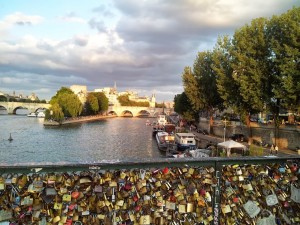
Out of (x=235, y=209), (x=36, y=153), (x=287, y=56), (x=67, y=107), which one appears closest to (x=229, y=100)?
(x=287, y=56)

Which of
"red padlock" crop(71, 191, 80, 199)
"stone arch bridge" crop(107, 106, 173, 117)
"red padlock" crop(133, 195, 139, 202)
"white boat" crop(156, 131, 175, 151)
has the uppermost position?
"stone arch bridge" crop(107, 106, 173, 117)

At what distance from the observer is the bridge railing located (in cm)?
365

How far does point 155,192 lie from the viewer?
13.5 ft

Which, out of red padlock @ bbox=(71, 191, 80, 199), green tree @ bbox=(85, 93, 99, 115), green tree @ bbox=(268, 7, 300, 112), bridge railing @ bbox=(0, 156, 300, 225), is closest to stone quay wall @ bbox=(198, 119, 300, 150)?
green tree @ bbox=(268, 7, 300, 112)

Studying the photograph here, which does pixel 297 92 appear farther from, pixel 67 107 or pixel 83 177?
pixel 67 107

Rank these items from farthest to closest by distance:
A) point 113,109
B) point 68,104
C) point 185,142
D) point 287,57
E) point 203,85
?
point 113,109 < point 68,104 < point 203,85 < point 185,142 < point 287,57

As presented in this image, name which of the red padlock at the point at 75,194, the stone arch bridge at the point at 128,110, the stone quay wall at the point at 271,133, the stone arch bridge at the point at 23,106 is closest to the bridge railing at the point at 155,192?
the red padlock at the point at 75,194

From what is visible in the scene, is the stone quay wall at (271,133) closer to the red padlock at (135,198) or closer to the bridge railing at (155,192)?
the bridge railing at (155,192)

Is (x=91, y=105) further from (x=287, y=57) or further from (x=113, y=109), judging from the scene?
(x=287, y=57)

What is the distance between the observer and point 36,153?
37.5 metres

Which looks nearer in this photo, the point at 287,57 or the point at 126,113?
the point at 287,57

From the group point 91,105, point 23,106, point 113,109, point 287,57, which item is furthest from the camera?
point 113,109

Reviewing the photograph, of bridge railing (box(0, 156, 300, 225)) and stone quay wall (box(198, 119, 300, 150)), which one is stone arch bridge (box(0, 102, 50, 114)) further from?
bridge railing (box(0, 156, 300, 225))

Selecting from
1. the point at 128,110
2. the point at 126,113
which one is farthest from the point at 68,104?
the point at 126,113
